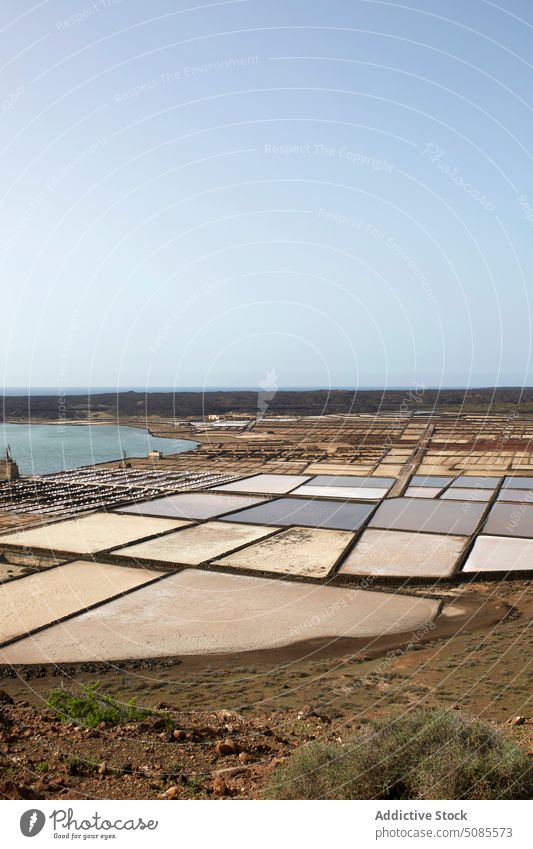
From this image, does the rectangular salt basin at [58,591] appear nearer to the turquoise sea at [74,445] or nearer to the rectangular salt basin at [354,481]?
the rectangular salt basin at [354,481]

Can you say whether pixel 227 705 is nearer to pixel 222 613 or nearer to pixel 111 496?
pixel 222 613

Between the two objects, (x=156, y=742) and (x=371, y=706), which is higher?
(x=156, y=742)

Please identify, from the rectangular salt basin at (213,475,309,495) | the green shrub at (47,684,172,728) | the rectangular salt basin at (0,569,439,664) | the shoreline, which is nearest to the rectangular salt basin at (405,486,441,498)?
the rectangular salt basin at (213,475,309,495)

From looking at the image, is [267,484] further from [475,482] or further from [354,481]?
[475,482]

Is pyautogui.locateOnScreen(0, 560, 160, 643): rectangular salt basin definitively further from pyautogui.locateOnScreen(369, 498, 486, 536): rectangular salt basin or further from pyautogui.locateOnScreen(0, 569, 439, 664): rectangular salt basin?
pyautogui.locateOnScreen(369, 498, 486, 536): rectangular salt basin

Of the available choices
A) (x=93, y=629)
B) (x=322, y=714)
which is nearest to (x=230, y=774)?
(x=322, y=714)

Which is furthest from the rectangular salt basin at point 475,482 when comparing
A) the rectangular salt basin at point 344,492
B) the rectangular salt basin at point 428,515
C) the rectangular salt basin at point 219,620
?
the rectangular salt basin at point 219,620

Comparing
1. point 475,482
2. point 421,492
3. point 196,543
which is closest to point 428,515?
point 421,492
